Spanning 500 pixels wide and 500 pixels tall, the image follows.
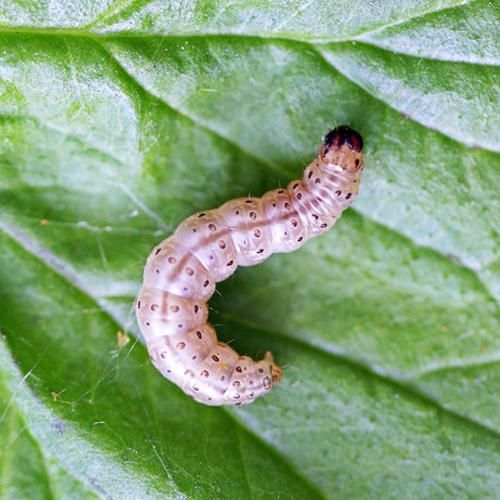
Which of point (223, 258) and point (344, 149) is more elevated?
point (344, 149)

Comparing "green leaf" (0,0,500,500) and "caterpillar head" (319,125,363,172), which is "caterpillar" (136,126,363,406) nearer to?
"caterpillar head" (319,125,363,172)

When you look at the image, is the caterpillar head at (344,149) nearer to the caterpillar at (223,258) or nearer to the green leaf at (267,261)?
the caterpillar at (223,258)

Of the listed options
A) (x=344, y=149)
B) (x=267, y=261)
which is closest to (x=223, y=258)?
(x=267, y=261)

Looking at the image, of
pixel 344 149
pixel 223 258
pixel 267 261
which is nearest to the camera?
pixel 344 149

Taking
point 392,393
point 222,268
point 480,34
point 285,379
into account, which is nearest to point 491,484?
point 392,393

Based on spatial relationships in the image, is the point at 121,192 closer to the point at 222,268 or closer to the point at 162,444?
the point at 222,268

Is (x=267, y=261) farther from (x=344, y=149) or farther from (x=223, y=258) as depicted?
(x=344, y=149)

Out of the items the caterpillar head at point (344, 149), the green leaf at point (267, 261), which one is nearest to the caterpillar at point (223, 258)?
the caterpillar head at point (344, 149)
